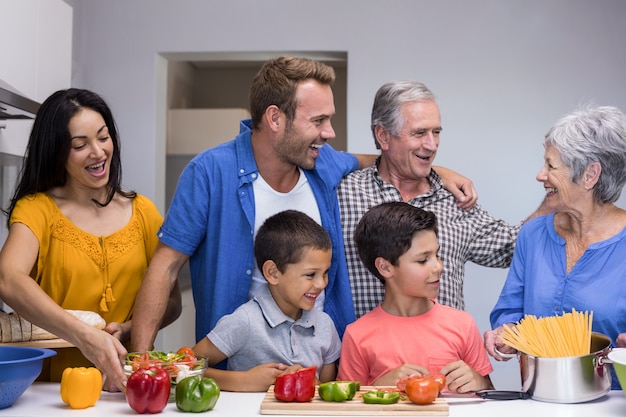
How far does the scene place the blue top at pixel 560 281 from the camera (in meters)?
1.99

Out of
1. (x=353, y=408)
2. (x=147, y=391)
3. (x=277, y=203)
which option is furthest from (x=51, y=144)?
(x=353, y=408)

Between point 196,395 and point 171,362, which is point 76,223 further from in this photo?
point 196,395

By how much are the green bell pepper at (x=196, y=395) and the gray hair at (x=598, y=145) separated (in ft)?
3.64

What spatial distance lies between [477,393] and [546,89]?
301 centimetres

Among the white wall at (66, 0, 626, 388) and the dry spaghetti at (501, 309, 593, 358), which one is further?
the white wall at (66, 0, 626, 388)

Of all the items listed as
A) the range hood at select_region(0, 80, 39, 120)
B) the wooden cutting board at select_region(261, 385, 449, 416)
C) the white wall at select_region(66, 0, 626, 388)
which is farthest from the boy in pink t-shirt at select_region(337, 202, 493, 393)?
the white wall at select_region(66, 0, 626, 388)

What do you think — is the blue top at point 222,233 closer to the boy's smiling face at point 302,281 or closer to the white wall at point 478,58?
the boy's smiling face at point 302,281

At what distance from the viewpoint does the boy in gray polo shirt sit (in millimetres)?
2082

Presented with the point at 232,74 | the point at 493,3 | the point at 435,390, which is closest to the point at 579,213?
the point at 435,390

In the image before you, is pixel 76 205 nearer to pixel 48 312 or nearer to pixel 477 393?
pixel 48 312

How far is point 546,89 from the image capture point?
4.43m

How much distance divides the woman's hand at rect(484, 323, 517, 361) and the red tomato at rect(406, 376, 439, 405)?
1.15 ft

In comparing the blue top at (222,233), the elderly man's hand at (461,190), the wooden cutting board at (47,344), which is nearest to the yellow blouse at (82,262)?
the blue top at (222,233)

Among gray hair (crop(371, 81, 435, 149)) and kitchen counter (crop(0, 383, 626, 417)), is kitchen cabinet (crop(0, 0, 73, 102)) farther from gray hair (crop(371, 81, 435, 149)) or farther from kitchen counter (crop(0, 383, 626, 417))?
kitchen counter (crop(0, 383, 626, 417))
